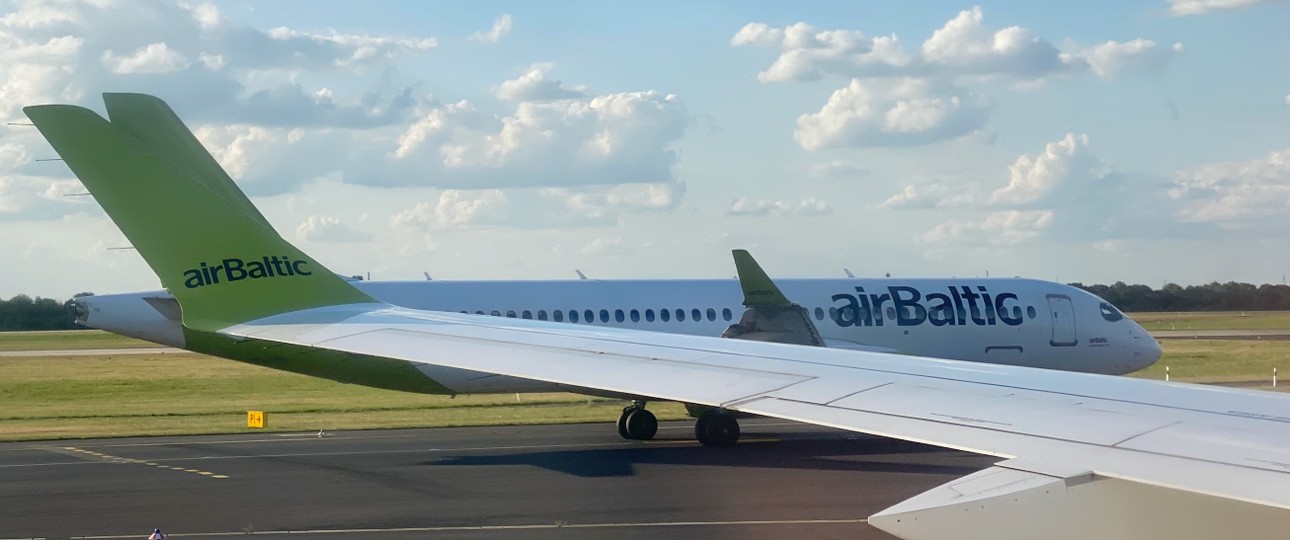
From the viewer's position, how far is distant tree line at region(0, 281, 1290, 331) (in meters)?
75.0

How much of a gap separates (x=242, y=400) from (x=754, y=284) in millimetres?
19272

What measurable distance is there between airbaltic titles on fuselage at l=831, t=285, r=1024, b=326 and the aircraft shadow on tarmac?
446 centimetres

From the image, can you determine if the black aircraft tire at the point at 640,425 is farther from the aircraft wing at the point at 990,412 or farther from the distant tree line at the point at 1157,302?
the distant tree line at the point at 1157,302

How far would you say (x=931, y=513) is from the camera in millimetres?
4086

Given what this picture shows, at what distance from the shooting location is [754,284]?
22609mm

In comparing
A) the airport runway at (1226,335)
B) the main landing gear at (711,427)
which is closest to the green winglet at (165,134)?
the main landing gear at (711,427)

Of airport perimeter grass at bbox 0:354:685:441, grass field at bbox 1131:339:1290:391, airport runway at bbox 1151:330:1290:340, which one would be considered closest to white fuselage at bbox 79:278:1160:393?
airport perimeter grass at bbox 0:354:685:441

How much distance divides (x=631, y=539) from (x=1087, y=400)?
7843 mm

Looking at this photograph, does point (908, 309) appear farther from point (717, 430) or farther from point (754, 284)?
point (717, 430)

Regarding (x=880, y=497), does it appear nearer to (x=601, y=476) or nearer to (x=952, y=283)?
(x=601, y=476)

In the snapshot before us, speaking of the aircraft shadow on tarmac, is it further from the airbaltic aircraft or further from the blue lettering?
the blue lettering

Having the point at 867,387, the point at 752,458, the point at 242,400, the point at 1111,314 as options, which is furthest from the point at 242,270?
the point at 242,400

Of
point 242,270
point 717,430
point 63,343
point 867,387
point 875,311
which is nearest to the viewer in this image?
point 867,387

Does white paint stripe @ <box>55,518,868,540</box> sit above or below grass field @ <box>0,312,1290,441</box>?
below
